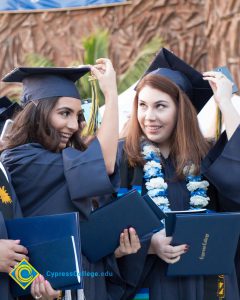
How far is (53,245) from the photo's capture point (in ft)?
9.59

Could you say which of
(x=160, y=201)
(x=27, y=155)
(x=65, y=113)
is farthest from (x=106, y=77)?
(x=160, y=201)

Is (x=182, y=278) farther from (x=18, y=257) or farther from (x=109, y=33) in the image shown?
(x=109, y=33)

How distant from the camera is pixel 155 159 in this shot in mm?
3859

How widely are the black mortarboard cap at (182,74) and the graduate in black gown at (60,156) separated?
2.59 feet

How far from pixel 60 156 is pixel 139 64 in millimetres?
10647

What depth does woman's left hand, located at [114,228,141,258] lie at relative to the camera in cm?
337

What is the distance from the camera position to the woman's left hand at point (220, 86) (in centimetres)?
388

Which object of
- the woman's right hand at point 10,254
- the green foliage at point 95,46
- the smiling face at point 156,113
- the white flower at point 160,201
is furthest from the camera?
the green foliage at point 95,46

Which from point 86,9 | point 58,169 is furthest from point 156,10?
point 58,169

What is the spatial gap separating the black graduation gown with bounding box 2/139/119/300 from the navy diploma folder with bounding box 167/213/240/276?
1.55ft

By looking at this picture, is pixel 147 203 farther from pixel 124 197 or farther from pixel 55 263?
pixel 55 263

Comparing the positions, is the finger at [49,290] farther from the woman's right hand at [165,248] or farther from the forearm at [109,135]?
the woman's right hand at [165,248]

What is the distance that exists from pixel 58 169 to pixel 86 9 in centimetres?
1148

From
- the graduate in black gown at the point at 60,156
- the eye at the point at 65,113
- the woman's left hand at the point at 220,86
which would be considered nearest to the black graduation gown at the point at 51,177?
the graduate in black gown at the point at 60,156
